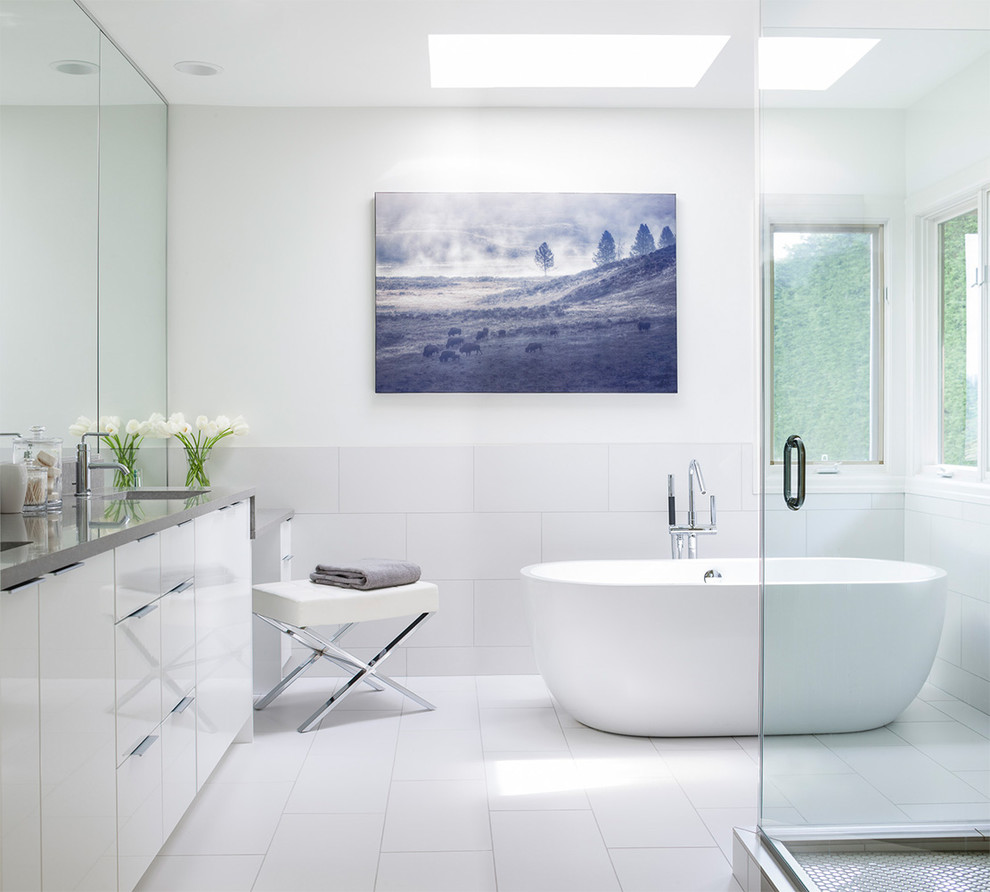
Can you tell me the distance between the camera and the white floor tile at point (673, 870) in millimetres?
2256

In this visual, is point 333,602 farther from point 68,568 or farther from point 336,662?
point 68,568

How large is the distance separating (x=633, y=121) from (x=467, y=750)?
2.88 meters

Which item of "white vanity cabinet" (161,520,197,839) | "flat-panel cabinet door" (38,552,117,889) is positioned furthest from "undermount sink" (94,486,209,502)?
"flat-panel cabinet door" (38,552,117,889)

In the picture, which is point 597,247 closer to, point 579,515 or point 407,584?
point 579,515

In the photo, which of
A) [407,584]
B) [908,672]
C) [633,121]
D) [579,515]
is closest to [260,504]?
[407,584]

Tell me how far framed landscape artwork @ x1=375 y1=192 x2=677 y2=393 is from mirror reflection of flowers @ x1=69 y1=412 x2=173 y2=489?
976mm

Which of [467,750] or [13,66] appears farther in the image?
[467,750]

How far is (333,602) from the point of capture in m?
3.38

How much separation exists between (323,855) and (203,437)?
89.5 inches

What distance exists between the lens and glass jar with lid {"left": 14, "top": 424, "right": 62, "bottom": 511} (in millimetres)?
2402

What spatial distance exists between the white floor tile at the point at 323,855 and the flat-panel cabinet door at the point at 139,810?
11.5 inches

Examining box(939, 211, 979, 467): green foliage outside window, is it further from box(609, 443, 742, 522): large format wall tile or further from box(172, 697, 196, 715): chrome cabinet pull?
box(609, 443, 742, 522): large format wall tile

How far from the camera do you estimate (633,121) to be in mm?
4312

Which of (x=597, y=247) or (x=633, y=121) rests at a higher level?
(x=633, y=121)
